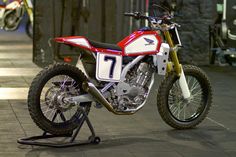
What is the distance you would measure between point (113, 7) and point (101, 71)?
836 centimetres

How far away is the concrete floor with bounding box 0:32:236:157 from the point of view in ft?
21.8

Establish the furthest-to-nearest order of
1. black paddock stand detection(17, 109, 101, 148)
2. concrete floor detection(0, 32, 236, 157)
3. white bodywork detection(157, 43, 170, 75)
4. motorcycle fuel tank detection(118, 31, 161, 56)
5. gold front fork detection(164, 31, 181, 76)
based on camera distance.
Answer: gold front fork detection(164, 31, 181, 76) < white bodywork detection(157, 43, 170, 75) < motorcycle fuel tank detection(118, 31, 161, 56) < black paddock stand detection(17, 109, 101, 148) < concrete floor detection(0, 32, 236, 157)

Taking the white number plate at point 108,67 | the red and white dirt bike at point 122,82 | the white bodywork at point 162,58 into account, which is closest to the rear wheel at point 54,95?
the red and white dirt bike at point 122,82

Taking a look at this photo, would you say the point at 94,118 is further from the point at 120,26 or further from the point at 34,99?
the point at 120,26

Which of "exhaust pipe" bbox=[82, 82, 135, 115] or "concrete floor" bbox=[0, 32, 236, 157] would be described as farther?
"exhaust pipe" bbox=[82, 82, 135, 115]

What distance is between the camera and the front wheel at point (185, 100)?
7684 mm

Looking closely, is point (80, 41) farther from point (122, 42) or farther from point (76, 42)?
point (122, 42)

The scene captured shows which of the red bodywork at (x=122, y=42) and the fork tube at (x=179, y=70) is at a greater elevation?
the red bodywork at (x=122, y=42)

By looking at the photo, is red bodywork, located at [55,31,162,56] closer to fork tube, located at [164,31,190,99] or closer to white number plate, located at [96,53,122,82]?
white number plate, located at [96,53,122,82]

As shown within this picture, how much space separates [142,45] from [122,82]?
18.8 inches

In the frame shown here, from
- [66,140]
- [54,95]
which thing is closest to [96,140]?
[66,140]

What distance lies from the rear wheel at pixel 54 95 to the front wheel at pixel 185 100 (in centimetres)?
111

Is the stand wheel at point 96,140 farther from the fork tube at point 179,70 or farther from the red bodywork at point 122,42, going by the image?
the fork tube at point 179,70

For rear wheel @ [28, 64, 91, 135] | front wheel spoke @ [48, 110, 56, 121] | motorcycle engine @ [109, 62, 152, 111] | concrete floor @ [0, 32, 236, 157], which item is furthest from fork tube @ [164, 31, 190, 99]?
front wheel spoke @ [48, 110, 56, 121]
